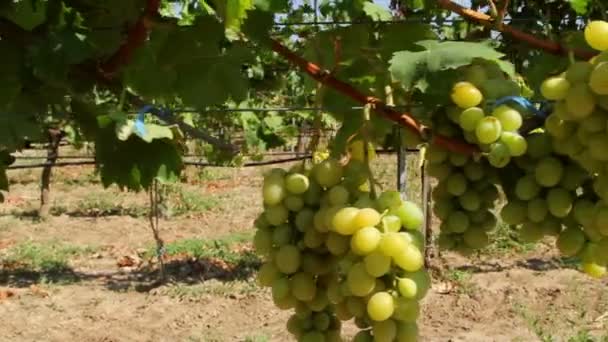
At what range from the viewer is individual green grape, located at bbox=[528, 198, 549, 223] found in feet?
3.95

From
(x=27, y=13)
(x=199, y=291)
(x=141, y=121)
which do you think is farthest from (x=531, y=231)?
(x=199, y=291)

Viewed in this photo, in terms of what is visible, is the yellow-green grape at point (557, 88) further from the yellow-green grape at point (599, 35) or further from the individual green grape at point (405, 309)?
the individual green grape at point (405, 309)

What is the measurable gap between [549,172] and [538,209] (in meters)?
0.07

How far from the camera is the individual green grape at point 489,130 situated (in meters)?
1.15

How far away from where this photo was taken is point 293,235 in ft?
4.08

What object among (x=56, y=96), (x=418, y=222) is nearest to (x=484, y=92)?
(x=418, y=222)

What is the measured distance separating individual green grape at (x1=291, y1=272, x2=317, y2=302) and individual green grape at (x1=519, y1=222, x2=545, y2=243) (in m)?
0.34

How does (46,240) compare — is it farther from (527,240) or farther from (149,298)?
(527,240)

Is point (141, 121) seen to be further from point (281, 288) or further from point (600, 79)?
point (600, 79)

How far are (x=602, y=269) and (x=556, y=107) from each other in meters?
0.35

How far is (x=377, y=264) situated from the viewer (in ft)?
3.57

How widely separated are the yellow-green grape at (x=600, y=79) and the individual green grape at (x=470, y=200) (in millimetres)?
340

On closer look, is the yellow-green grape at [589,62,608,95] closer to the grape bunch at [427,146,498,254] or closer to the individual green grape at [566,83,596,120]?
the individual green grape at [566,83,596,120]

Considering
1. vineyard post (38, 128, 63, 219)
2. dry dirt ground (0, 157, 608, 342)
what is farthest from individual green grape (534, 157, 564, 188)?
vineyard post (38, 128, 63, 219)
